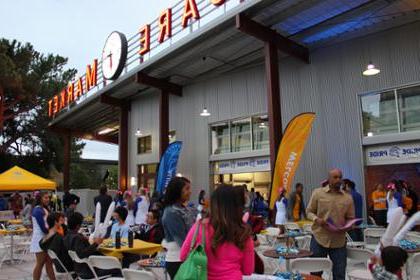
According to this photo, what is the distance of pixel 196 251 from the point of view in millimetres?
2354

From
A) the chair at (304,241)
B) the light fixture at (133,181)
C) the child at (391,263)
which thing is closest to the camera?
the child at (391,263)

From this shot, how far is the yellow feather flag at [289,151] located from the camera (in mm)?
10039

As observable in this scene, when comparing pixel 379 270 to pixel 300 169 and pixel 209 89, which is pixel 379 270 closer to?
pixel 300 169

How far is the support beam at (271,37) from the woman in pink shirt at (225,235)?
8.54 meters

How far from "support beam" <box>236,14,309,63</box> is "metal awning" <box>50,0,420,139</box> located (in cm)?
15

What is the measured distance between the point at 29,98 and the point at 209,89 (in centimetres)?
1753

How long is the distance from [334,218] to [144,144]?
14968 mm

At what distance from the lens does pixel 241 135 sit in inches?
559

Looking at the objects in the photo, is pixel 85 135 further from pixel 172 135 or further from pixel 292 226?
pixel 292 226

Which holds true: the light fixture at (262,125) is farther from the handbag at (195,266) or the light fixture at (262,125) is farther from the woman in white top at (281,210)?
the handbag at (195,266)

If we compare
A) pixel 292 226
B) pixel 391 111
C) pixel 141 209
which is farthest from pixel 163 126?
pixel 391 111

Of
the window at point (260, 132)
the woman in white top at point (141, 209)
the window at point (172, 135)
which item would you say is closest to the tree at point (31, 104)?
the window at point (172, 135)

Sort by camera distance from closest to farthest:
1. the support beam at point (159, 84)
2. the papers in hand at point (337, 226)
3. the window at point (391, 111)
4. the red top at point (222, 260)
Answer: the red top at point (222, 260), the papers in hand at point (337, 226), the window at point (391, 111), the support beam at point (159, 84)

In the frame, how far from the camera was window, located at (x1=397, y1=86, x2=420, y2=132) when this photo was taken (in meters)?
9.95
